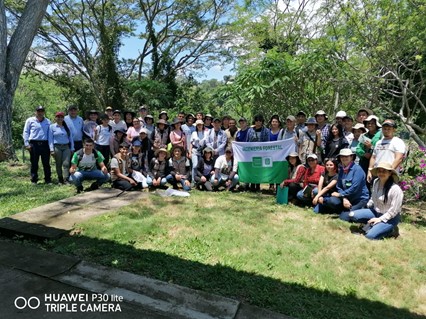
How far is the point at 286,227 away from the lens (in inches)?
190

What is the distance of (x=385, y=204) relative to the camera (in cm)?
448

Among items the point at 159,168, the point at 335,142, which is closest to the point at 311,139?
the point at 335,142

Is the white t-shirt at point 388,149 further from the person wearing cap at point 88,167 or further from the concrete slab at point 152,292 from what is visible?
the person wearing cap at point 88,167

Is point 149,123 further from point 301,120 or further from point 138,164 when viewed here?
point 301,120

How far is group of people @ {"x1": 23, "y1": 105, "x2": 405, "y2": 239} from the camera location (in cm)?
524

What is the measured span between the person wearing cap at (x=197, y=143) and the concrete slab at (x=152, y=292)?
4.17 meters

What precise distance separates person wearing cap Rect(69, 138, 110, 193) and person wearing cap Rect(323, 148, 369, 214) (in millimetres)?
4447

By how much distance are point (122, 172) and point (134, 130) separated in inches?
42.5

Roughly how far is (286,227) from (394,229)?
147 centimetres

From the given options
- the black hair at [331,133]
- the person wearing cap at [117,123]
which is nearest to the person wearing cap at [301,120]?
the black hair at [331,133]

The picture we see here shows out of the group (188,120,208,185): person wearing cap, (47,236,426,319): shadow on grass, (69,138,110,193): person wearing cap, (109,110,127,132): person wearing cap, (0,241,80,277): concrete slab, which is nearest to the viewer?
(47,236,426,319): shadow on grass

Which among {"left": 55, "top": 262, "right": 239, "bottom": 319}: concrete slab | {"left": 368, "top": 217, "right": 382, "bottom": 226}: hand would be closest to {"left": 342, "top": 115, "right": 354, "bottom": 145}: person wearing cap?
{"left": 368, "top": 217, "right": 382, "bottom": 226}: hand

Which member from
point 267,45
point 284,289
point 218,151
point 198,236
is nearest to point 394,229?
point 284,289

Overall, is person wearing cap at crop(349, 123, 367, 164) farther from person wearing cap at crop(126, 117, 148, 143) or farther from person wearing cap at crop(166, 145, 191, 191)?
person wearing cap at crop(126, 117, 148, 143)
